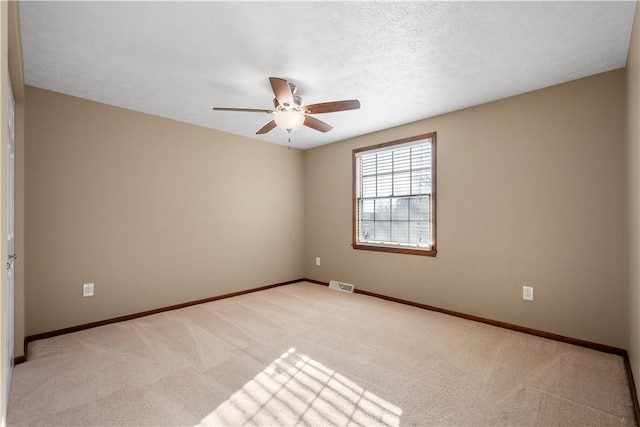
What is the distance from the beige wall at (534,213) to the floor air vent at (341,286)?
72 centimetres

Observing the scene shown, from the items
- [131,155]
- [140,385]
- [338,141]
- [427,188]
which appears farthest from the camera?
[338,141]

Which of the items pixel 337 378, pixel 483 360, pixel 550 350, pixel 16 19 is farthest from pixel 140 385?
pixel 550 350

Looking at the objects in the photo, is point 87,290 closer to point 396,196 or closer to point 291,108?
point 291,108

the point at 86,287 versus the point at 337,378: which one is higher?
the point at 86,287

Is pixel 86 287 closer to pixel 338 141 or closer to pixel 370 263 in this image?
pixel 370 263

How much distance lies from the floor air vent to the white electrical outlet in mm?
3107

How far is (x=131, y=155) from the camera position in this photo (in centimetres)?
356

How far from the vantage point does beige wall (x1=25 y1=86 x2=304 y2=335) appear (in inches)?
118

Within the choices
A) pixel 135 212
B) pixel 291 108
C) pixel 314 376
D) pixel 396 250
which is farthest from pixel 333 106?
pixel 135 212

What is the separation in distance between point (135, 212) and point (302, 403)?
287 centimetres

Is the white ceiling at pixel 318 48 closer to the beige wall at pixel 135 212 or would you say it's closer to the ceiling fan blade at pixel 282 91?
the ceiling fan blade at pixel 282 91

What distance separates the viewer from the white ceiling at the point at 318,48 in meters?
1.89

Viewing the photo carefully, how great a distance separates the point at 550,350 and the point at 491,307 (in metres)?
0.70

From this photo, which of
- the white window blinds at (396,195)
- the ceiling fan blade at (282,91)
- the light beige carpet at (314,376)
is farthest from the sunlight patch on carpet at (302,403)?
the white window blinds at (396,195)
